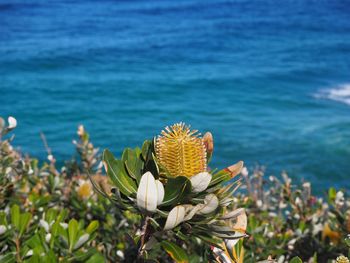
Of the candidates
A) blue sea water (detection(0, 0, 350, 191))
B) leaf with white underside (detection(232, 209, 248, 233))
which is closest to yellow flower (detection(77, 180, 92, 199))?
leaf with white underside (detection(232, 209, 248, 233))

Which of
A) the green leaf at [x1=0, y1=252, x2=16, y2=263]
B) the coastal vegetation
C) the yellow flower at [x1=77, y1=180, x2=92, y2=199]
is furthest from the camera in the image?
the yellow flower at [x1=77, y1=180, x2=92, y2=199]

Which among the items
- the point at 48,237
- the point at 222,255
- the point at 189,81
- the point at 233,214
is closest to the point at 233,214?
the point at 233,214

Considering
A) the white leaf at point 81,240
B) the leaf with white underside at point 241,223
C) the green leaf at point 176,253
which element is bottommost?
the white leaf at point 81,240

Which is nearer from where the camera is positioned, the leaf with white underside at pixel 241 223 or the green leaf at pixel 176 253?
the green leaf at pixel 176 253

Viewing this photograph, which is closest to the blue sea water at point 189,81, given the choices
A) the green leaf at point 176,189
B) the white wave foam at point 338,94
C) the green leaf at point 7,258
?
the white wave foam at point 338,94

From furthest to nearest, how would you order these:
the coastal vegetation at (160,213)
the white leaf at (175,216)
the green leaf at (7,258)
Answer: the green leaf at (7,258) → the coastal vegetation at (160,213) → the white leaf at (175,216)

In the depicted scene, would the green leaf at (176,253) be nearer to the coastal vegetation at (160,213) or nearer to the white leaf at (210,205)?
the coastal vegetation at (160,213)

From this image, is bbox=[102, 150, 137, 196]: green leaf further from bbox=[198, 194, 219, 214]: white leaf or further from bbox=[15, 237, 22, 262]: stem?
bbox=[15, 237, 22, 262]: stem

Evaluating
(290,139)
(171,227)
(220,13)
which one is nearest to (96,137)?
(290,139)

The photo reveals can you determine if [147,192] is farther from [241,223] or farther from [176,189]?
[241,223]
